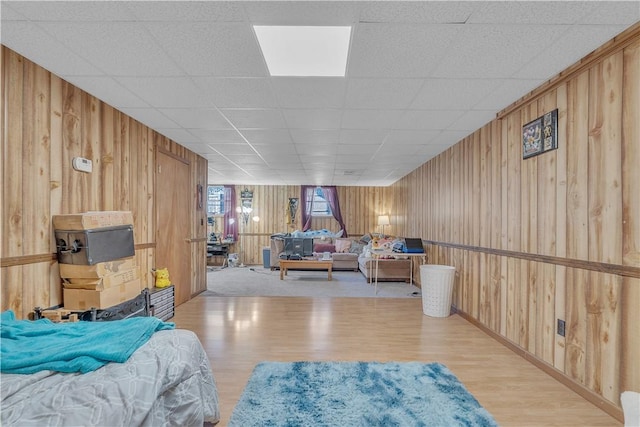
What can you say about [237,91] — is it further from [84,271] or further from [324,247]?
[324,247]

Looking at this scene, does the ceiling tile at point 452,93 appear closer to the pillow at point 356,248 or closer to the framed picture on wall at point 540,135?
the framed picture on wall at point 540,135

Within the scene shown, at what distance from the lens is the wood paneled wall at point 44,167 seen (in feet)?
6.48

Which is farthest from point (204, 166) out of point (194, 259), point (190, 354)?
point (190, 354)

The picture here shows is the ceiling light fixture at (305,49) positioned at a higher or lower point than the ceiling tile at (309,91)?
higher

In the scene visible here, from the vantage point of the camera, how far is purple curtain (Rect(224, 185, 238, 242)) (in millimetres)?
8906

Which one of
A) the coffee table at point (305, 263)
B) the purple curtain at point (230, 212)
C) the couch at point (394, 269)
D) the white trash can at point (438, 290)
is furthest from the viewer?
the purple curtain at point (230, 212)

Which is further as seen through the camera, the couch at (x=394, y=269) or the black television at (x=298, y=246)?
the black television at (x=298, y=246)

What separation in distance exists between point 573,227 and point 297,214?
740 cm

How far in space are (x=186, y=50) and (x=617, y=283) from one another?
3.14 metres

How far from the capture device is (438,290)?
3.79 m

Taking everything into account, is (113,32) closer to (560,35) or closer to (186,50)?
(186,50)

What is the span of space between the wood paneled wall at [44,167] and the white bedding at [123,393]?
4.15 ft

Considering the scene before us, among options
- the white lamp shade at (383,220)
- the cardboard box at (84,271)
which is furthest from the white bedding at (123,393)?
the white lamp shade at (383,220)

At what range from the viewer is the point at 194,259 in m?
4.92
